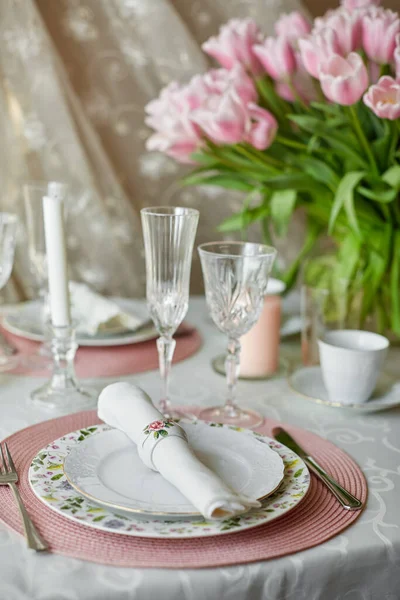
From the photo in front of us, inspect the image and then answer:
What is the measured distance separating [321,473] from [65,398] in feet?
1.30

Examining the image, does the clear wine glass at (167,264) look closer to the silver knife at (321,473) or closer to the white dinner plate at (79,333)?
the silver knife at (321,473)

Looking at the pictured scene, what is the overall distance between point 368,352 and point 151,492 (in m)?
0.43

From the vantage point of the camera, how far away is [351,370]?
1002 millimetres

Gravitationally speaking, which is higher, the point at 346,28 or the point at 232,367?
the point at 346,28

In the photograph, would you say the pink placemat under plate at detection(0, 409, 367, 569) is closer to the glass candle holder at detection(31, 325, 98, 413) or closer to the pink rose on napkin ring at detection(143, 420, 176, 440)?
the pink rose on napkin ring at detection(143, 420, 176, 440)

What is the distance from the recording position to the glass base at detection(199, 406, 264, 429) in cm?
95

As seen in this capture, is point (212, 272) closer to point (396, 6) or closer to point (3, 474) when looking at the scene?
point (3, 474)

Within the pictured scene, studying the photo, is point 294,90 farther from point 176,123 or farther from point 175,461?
point 175,461

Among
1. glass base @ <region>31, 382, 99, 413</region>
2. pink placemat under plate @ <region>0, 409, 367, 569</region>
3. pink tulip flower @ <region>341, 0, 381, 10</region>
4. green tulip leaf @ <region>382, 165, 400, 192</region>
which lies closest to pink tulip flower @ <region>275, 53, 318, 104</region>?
pink tulip flower @ <region>341, 0, 381, 10</region>

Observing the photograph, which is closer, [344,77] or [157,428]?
[157,428]

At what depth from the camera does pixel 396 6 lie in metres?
1.69

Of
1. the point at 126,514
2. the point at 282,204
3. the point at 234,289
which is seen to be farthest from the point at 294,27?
the point at 126,514

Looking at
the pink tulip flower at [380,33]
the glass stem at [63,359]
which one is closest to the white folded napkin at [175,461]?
the glass stem at [63,359]

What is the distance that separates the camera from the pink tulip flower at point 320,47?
1034 millimetres
